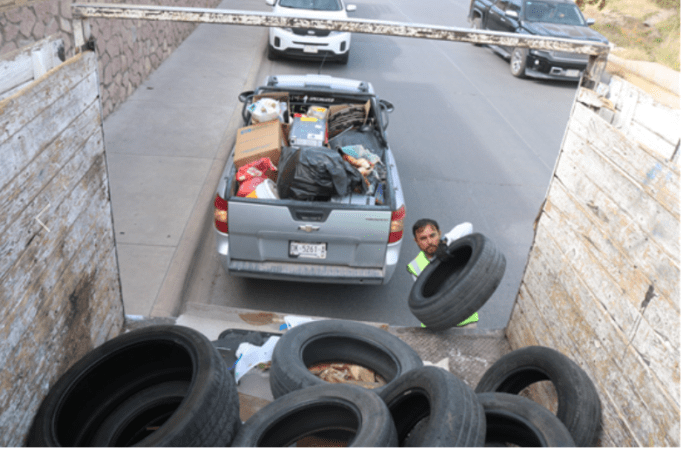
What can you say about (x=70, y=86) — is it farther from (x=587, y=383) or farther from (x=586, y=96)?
(x=587, y=383)

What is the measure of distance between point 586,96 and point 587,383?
1791 millimetres

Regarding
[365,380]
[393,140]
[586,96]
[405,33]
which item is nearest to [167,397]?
[365,380]

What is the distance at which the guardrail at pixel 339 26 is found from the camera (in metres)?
3.12

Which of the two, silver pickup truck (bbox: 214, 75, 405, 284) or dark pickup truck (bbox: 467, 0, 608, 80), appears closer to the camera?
silver pickup truck (bbox: 214, 75, 405, 284)

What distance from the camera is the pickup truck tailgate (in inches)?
191

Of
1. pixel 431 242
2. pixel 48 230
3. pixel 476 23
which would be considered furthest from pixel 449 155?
pixel 476 23

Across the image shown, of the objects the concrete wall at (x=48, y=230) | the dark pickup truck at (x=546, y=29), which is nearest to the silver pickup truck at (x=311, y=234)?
the concrete wall at (x=48, y=230)

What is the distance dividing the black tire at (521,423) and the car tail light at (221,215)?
2.95m

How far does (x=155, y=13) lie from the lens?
3170 millimetres

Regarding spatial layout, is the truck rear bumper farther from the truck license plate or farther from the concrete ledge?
the concrete ledge

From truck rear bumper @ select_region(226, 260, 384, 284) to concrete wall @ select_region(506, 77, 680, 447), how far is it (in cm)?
184

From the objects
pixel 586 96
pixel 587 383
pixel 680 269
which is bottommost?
pixel 587 383

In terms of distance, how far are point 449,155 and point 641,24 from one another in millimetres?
17784

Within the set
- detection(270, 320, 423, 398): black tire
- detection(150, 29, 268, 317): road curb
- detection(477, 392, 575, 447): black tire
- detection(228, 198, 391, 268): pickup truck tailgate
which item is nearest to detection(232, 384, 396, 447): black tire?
detection(270, 320, 423, 398): black tire
